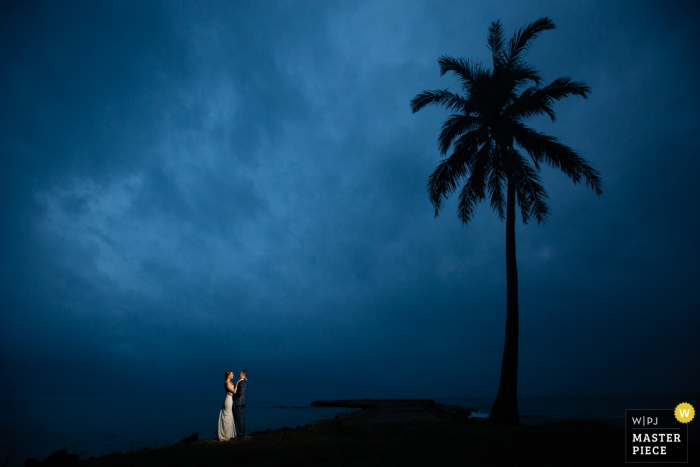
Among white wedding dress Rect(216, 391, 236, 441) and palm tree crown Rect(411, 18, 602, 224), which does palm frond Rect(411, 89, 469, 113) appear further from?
white wedding dress Rect(216, 391, 236, 441)

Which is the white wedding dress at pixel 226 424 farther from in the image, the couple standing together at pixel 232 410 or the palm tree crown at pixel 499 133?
the palm tree crown at pixel 499 133

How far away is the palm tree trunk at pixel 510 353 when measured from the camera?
13.8m

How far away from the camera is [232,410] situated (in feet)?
45.1

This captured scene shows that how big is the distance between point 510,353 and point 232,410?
11684 mm

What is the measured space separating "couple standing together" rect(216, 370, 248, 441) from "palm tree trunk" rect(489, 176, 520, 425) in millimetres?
10042

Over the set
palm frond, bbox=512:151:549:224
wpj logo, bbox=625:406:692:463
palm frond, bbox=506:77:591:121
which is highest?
palm frond, bbox=506:77:591:121

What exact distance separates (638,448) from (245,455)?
10512 mm

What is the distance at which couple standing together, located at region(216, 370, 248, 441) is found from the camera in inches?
529

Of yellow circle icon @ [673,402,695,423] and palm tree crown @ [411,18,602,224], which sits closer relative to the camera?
yellow circle icon @ [673,402,695,423]

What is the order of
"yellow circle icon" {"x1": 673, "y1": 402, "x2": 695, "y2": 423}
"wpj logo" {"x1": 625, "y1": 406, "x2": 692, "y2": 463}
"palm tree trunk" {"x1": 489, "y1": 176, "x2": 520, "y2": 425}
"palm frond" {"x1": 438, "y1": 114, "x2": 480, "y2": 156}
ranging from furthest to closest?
"palm frond" {"x1": 438, "y1": 114, "x2": 480, "y2": 156}, "palm tree trunk" {"x1": 489, "y1": 176, "x2": 520, "y2": 425}, "yellow circle icon" {"x1": 673, "y1": 402, "x2": 695, "y2": 423}, "wpj logo" {"x1": 625, "y1": 406, "x2": 692, "y2": 463}

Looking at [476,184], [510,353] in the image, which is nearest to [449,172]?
[476,184]

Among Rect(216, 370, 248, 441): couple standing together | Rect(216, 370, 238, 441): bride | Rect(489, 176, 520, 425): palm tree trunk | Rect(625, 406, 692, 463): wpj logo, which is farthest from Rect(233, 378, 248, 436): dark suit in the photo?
Rect(625, 406, 692, 463): wpj logo

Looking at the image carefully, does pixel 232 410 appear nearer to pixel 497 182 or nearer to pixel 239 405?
pixel 239 405

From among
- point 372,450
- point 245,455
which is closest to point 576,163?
point 372,450
